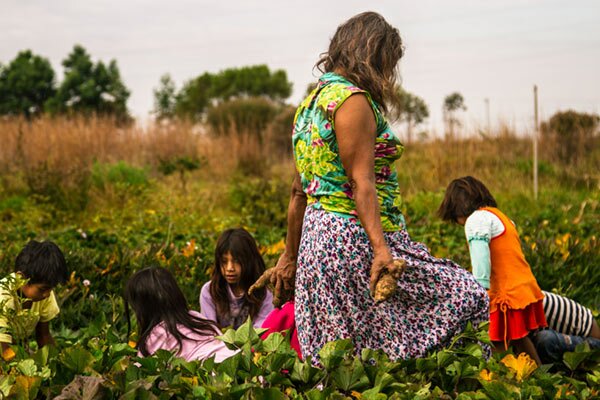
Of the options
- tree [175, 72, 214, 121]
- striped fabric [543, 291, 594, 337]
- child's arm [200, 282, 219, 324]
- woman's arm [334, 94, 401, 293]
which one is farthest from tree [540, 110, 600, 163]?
tree [175, 72, 214, 121]

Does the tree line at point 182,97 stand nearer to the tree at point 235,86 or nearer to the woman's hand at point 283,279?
the tree at point 235,86

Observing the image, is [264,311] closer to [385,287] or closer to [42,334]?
[42,334]

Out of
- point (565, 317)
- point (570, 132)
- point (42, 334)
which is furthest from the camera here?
point (570, 132)

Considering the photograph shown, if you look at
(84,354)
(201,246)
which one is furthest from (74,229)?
(84,354)

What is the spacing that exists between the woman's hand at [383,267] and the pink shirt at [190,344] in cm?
104

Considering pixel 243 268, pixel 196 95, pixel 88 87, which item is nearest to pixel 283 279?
pixel 243 268

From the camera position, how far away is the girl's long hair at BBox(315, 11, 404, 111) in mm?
2676

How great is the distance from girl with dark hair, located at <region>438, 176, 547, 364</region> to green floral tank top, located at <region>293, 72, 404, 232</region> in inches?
60.1

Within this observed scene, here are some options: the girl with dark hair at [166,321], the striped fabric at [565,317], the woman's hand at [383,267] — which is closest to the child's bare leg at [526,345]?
the striped fabric at [565,317]

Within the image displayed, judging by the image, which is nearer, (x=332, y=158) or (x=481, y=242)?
(x=332, y=158)

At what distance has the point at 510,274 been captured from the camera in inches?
169

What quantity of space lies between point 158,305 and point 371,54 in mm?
1519

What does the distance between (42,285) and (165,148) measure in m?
11.0

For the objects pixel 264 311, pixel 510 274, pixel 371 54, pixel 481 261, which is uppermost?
pixel 371 54
